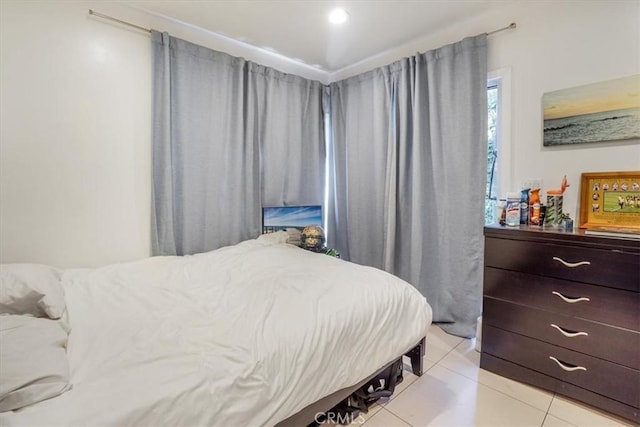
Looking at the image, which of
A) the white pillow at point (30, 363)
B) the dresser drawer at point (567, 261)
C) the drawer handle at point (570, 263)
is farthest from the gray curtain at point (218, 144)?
the drawer handle at point (570, 263)

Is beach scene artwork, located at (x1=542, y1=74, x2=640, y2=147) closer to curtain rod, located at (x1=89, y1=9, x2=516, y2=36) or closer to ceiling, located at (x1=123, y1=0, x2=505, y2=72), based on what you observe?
curtain rod, located at (x1=89, y1=9, x2=516, y2=36)

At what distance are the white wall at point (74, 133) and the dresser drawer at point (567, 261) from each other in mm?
2498

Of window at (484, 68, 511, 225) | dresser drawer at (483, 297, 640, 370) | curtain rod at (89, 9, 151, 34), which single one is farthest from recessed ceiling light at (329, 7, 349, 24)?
dresser drawer at (483, 297, 640, 370)

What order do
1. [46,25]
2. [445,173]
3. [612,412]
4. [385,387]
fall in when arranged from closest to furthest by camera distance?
[612,412] → [385,387] → [46,25] → [445,173]

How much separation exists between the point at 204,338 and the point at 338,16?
2.31 meters

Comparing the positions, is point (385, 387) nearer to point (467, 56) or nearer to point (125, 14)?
point (467, 56)

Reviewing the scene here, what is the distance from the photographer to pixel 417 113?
8.79 feet

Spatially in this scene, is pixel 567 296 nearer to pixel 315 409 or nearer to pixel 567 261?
pixel 567 261

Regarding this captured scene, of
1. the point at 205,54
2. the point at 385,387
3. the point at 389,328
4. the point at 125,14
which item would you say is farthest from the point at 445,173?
the point at 125,14

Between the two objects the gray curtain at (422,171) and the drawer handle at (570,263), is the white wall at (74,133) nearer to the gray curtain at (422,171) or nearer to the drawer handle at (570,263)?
the gray curtain at (422,171)

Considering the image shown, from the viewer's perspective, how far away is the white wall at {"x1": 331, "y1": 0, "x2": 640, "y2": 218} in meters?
1.81

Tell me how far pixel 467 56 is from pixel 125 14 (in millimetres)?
2527

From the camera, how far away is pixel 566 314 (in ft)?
5.48

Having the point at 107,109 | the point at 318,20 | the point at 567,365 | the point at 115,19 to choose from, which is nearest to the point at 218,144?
the point at 107,109
